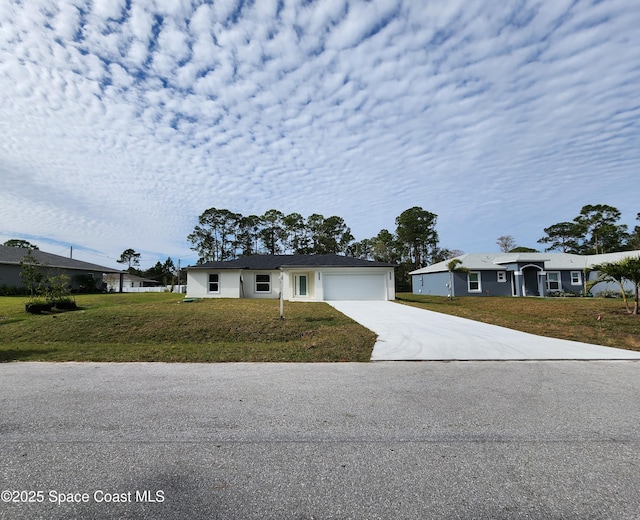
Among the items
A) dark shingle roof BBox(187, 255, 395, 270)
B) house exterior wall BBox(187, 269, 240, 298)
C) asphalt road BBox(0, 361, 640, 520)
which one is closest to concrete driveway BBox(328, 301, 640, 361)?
asphalt road BBox(0, 361, 640, 520)

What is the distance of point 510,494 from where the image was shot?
2.35 metres

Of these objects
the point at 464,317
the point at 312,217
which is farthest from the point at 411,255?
the point at 464,317

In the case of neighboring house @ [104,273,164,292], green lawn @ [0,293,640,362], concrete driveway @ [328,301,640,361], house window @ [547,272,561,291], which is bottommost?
concrete driveway @ [328,301,640,361]

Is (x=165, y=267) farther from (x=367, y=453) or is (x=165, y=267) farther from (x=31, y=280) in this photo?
(x=367, y=453)

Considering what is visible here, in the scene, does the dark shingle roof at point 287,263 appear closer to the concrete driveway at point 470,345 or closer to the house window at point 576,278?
the concrete driveway at point 470,345

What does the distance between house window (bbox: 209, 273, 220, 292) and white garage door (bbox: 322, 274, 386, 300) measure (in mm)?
7521

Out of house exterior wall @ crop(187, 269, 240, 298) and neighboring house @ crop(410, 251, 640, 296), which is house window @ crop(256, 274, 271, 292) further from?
neighboring house @ crop(410, 251, 640, 296)

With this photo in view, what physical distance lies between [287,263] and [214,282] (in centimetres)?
534

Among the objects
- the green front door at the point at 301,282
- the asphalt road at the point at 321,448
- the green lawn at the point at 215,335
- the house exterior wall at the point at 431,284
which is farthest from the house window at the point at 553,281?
the asphalt road at the point at 321,448

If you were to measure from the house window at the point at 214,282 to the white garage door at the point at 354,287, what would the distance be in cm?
752

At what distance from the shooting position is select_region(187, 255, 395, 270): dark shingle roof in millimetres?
23106

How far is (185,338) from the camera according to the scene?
9781mm

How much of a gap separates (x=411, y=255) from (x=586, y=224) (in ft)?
78.3

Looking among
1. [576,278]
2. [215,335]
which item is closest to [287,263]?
[215,335]
